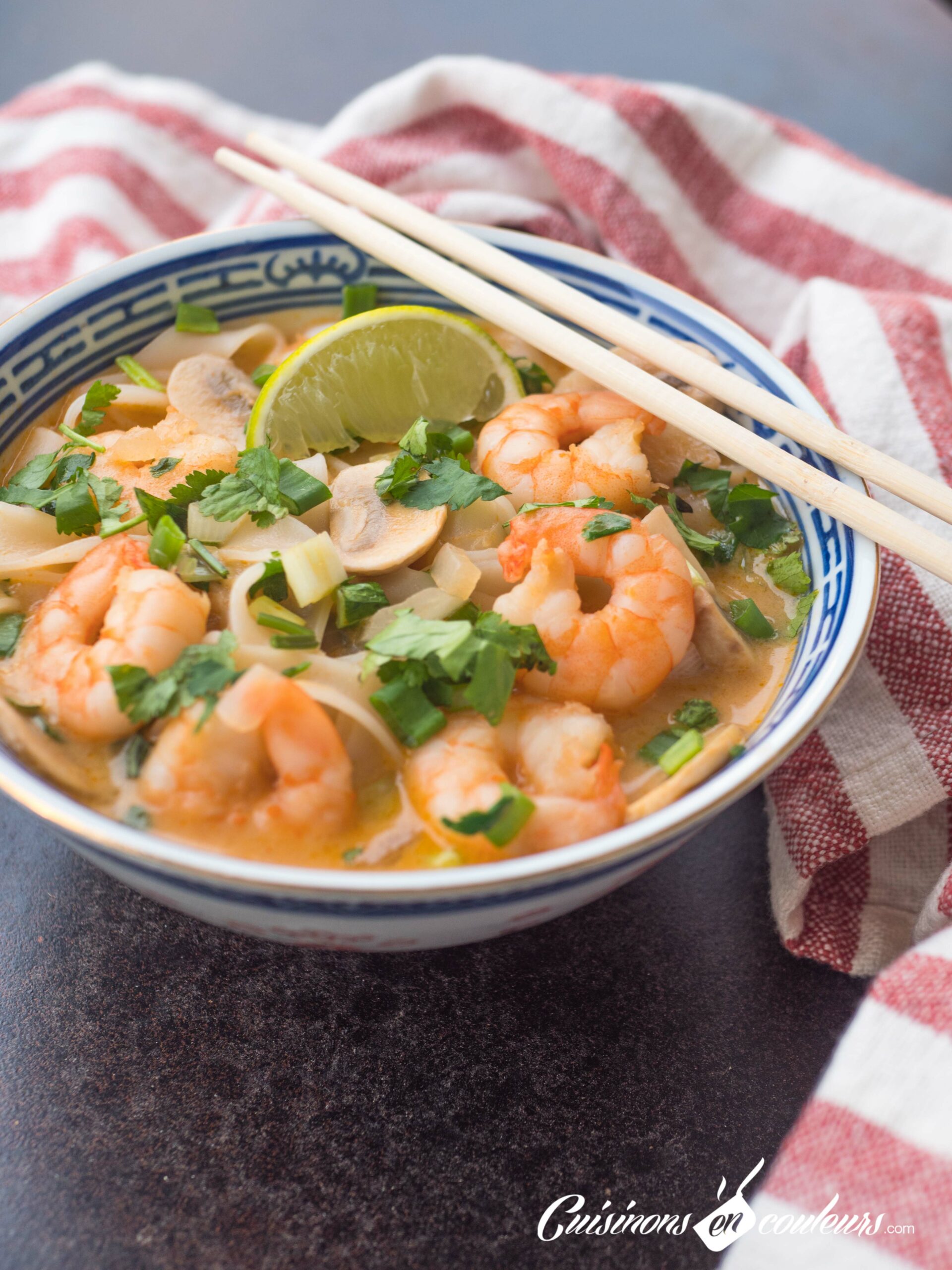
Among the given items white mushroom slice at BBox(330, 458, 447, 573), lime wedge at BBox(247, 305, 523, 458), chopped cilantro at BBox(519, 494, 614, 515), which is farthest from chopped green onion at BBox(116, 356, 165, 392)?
chopped cilantro at BBox(519, 494, 614, 515)

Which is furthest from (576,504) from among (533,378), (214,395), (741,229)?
(741,229)

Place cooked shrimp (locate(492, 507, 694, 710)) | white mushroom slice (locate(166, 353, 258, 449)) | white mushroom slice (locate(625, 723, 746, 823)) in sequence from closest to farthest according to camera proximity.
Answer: white mushroom slice (locate(625, 723, 746, 823)) < cooked shrimp (locate(492, 507, 694, 710)) < white mushroom slice (locate(166, 353, 258, 449))

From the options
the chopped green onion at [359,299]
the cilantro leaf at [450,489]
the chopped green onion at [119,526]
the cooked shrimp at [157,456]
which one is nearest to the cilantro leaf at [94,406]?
the cooked shrimp at [157,456]

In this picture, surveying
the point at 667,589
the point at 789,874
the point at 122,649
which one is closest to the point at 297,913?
the point at 122,649

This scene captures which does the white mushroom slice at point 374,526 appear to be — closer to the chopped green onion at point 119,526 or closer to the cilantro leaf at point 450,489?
the cilantro leaf at point 450,489

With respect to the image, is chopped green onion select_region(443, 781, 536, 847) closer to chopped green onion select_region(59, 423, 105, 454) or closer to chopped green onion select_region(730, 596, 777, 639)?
chopped green onion select_region(730, 596, 777, 639)

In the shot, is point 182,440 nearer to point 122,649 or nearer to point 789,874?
point 122,649
